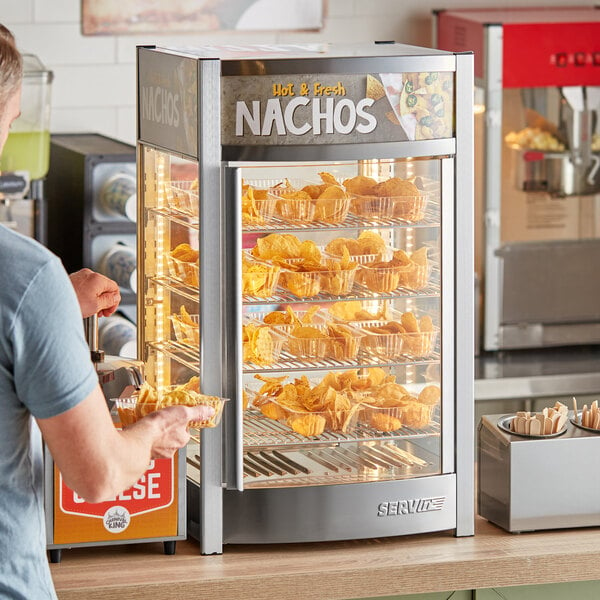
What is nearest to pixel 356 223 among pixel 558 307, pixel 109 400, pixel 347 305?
pixel 347 305

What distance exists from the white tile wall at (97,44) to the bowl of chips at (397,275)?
269 centimetres

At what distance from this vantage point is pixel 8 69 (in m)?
1.77

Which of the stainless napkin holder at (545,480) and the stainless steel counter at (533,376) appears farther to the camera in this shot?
the stainless steel counter at (533,376)

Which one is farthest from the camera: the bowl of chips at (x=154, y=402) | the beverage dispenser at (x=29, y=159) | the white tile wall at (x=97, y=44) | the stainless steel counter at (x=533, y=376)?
the white tile wall at (x=97, y=44)

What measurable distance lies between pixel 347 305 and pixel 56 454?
962 mm

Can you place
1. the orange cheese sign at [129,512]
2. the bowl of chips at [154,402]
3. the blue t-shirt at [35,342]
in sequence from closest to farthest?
the blue t-shirt at [35,342] < the bowl of chips at [154,402] < the orange cheese sign at [129,512]

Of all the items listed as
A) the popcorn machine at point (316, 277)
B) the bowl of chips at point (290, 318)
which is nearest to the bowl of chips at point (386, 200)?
the popcorn machine at point (316, 277)

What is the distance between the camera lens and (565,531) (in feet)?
8.67

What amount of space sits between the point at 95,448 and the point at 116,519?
677 millimetres

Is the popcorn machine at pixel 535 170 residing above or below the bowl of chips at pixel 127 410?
above

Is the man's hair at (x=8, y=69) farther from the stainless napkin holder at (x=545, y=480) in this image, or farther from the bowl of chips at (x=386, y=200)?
the stainless napkin holder at (x=545, y=480)

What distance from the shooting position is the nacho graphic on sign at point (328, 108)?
2.41m

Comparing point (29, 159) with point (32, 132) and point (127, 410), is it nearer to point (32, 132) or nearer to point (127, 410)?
point (32, 132)

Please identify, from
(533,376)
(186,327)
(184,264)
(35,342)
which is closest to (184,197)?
(184,264)
